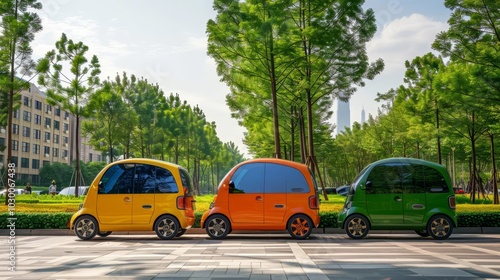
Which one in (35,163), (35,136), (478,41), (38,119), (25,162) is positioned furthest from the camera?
(38,119)

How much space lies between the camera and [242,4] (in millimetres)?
23703

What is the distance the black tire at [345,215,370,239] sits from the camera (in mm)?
14422

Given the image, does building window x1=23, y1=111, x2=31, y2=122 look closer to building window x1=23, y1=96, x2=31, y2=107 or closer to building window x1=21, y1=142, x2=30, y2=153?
building window x1=23, y1=96, x2=31, y2=107

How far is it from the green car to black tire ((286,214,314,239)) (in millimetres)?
1018

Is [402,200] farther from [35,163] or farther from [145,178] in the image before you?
[35,163]

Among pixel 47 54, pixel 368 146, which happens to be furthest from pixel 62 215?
pixel 368 146

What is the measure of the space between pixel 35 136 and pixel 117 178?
72.1 metres

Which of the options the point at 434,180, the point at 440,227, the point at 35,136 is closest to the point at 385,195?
the point at 434,180

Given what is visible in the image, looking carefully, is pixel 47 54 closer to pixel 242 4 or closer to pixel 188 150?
pixel 242 4

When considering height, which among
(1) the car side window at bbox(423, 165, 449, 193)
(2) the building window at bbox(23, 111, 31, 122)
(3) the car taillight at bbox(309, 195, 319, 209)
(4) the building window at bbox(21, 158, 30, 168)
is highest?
(2) the building window at bbox(23, 111, 31, 122)

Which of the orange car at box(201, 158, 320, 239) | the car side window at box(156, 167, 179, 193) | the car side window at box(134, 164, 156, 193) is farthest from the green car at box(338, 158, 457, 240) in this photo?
the car side window at box(134, 164, 156, 193)

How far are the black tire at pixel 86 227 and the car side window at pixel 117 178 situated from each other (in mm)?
912

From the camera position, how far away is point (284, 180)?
14.4m

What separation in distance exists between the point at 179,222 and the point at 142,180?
1.51m
